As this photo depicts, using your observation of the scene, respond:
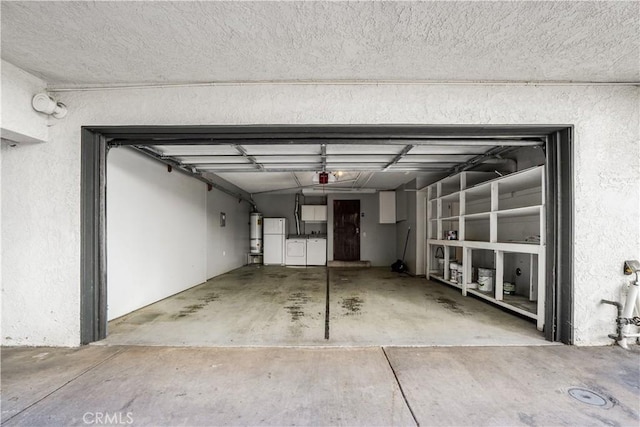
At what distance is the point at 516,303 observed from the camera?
379 cm

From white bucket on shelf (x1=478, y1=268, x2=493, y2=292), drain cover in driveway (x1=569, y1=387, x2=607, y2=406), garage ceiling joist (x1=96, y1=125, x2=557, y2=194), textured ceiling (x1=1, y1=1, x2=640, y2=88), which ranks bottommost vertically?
drain cover in driveway (x1=569, y1=387, x2=607, y2=406)

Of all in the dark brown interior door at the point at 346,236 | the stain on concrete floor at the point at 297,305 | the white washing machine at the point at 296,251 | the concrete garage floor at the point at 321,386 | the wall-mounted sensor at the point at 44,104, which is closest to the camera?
the concrete garage floor at the point at 321,386

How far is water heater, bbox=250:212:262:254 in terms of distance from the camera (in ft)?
30.8

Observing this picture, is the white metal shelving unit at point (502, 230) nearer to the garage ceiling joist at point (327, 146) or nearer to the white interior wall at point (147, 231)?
the garage ceiling joist at point (327, 146)

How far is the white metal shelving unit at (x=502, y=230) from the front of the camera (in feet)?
11.1

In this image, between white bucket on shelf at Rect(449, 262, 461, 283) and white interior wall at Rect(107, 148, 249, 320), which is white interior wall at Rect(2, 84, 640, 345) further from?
white bucket on shelf at Rect(449, 262, 461, 283)

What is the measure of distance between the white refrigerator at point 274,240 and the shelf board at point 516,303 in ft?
19.2

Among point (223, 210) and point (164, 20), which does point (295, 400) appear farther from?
point (223, 210)

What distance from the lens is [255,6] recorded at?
1.78 m

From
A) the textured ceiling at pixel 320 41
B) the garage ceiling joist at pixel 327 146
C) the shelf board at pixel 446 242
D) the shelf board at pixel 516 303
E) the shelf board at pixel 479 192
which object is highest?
the textured ceiling at pixel 320 41

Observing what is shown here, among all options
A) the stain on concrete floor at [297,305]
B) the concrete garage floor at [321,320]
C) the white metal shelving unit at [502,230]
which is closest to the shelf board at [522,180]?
the white metal shelving unit at [502,230]

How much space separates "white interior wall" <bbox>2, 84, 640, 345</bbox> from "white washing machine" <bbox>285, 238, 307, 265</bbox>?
6651mm

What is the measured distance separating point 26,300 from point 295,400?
2629 mm

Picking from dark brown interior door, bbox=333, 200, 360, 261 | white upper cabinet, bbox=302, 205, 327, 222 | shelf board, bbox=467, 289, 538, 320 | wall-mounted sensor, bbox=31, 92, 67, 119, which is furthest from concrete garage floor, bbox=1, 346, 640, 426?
white upper cabinet, bbox=302, 205, 327, 222
